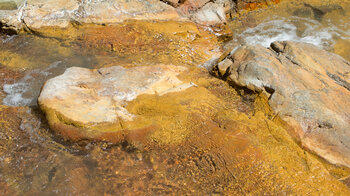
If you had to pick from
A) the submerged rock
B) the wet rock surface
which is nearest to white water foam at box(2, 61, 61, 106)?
the wet rock surface

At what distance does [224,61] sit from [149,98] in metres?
1.42

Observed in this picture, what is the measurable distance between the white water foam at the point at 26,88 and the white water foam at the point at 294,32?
162 inches

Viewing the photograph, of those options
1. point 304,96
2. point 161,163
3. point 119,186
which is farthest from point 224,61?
point 119,186

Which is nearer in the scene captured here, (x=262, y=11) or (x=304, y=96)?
(x=304, y=96)

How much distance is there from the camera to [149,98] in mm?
3404

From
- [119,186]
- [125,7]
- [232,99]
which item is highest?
[125,7]

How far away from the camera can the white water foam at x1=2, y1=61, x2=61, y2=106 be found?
3854 millimetres

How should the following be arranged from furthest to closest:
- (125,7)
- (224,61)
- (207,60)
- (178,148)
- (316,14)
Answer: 1. (316,14)
2. (125,7)
3. (207,60)
4. (224,61)
5. (178,148)

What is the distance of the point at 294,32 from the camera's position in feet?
21.4

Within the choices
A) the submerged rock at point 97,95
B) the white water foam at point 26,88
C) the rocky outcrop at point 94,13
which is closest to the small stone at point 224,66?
A: the submerged rock at point 97,95

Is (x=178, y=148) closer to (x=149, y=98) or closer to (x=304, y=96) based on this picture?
(x=149, y=98)

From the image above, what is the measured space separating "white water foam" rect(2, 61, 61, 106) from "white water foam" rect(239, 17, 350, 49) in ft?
13.5

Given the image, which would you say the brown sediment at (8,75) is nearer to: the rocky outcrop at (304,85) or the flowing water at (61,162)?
the flowing water at (61,162)

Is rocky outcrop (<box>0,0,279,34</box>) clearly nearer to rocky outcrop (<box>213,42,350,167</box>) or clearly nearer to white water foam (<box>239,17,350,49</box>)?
white water foam (<box>239,17,350,49</box>)
